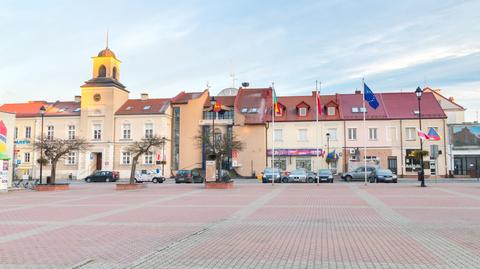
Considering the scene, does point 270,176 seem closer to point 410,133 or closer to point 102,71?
point 410,133

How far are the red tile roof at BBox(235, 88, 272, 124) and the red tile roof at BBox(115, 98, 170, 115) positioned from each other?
9.85 m

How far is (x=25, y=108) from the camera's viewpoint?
208 feet

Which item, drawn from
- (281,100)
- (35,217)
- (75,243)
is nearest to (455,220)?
(75,243)

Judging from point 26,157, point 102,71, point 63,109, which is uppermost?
point 102,71

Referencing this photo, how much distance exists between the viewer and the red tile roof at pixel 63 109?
59.1m

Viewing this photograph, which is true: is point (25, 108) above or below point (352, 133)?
above

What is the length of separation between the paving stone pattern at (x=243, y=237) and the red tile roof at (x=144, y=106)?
39.9 metres

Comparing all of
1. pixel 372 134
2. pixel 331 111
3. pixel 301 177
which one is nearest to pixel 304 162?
pixel 331 111

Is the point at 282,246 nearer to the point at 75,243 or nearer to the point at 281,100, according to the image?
the point at 75,243

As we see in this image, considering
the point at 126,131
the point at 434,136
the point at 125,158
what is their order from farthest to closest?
the point at 126,131 < the point at 125,158 < the point at 434,136

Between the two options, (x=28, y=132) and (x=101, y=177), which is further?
(x=28, y=132)

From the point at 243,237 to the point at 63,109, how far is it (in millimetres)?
56642

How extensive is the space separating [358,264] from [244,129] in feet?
155

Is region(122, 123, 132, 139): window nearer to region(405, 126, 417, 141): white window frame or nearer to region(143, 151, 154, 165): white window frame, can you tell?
region(143, 151, 154, 165): white window frame
